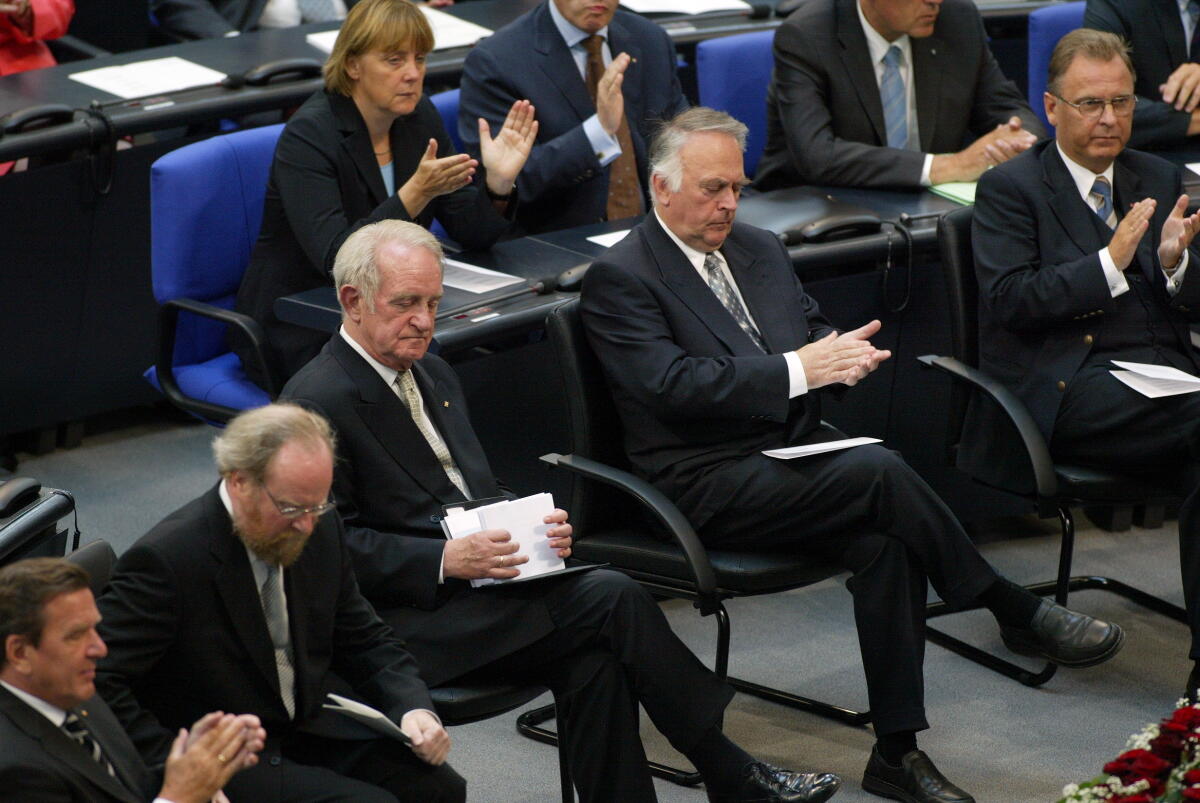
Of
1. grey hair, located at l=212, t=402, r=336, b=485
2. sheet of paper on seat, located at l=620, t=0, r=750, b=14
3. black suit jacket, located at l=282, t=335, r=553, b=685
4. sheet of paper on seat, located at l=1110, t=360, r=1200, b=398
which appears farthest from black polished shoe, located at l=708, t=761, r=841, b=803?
sheet of paper on seat, located at l=620, t=0, r=750, b=14

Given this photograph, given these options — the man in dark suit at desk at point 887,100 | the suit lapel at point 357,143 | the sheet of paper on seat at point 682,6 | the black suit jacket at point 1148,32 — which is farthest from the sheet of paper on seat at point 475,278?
the black suit jacket at point 1148,32

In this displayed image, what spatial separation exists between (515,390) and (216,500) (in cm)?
137

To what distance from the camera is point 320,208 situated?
4.02 m

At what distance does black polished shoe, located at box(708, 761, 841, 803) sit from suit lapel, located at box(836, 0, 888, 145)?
2109 mm

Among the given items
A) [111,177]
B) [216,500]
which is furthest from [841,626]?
[111,177]

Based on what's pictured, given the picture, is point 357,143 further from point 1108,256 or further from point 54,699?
point 54,699

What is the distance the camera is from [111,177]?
184 inches

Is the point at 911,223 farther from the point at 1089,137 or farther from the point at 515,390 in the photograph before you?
the point at 515,390

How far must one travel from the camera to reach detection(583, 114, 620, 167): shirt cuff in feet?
14.6

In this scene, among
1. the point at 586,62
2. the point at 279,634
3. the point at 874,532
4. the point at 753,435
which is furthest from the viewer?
the point at 586,62

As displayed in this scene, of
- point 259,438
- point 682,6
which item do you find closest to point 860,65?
point 682,6

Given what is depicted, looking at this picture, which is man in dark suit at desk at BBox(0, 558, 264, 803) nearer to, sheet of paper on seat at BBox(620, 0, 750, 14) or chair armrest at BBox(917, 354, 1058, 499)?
chair armrest at BBox(917, 354, 1058, 499)

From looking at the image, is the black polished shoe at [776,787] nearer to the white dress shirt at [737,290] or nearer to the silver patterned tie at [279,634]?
the white dress shirt at [737,290]

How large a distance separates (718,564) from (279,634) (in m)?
0.99
